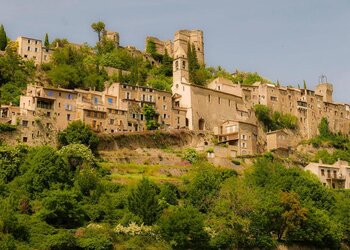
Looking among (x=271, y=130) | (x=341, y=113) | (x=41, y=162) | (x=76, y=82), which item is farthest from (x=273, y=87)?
(x=41, y=162)

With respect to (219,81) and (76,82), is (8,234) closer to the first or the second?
(76,82)

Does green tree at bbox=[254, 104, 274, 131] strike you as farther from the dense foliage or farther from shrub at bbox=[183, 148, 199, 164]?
shrub at bbox=[183, 148, 199, 164]

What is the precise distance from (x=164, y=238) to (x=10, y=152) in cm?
1752

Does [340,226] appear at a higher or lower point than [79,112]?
lower

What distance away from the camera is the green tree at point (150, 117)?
73625 mm

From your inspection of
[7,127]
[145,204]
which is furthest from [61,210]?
[7,127]

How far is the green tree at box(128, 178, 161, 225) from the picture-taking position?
50.7m

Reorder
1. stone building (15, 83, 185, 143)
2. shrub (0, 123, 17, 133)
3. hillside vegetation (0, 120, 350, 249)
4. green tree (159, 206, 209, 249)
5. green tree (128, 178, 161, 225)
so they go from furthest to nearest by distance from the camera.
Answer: stone building (15, 83, 185, 143), shrub (0, 123, 17, 133), green tree (128, 178, 161, 225), green tree (159, 206, 209, 249), hillside vegetation (0, 120, 350, 249)

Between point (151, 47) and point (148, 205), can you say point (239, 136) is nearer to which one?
point (148, 205)

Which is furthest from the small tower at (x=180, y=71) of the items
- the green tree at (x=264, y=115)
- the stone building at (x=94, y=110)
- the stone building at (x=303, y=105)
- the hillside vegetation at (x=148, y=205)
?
the hillside vegetation at (x=148, y=205)

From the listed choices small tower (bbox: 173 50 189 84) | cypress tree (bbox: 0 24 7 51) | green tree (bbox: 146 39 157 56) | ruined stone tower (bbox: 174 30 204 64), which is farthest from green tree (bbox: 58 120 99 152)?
green tree (bbox: 146 39 157 56)

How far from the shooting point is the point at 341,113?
9950cm

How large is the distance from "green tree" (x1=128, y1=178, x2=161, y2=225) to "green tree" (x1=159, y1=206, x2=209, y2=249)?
5.53ft

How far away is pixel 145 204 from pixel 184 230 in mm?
4639
